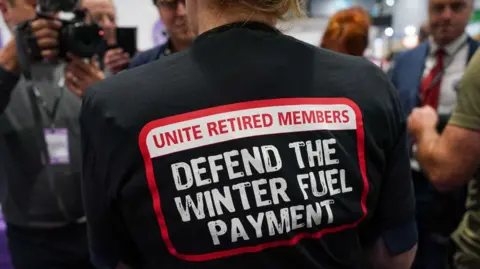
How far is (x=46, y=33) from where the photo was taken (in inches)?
50.9

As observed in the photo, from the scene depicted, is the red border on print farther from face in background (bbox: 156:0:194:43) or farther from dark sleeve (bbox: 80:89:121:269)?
face in background (bbox: 156:0:194:43)

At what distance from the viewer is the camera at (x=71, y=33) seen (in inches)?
51.3

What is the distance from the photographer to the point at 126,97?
2.22ft

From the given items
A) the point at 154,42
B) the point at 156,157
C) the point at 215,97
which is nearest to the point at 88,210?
the point at 156,157

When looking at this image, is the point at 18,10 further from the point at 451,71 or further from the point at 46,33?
the point at 451,71

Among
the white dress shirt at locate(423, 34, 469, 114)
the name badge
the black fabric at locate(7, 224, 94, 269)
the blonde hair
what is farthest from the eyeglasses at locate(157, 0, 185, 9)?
the white dress shirt at locate(423, 34, 469, 114)

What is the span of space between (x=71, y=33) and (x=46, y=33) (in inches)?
2.6

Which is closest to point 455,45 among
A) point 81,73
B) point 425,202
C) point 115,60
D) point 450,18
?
point 450,18

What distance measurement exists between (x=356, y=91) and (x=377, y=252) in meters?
0.33

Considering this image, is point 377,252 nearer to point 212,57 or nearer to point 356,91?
point 356,91

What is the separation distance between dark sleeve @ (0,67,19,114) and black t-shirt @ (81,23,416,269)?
0.73 m

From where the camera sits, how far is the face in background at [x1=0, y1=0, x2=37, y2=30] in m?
1.40

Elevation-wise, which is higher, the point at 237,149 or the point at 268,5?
the point at 268,5

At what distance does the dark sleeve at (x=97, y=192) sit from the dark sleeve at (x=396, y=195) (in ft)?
1.52
